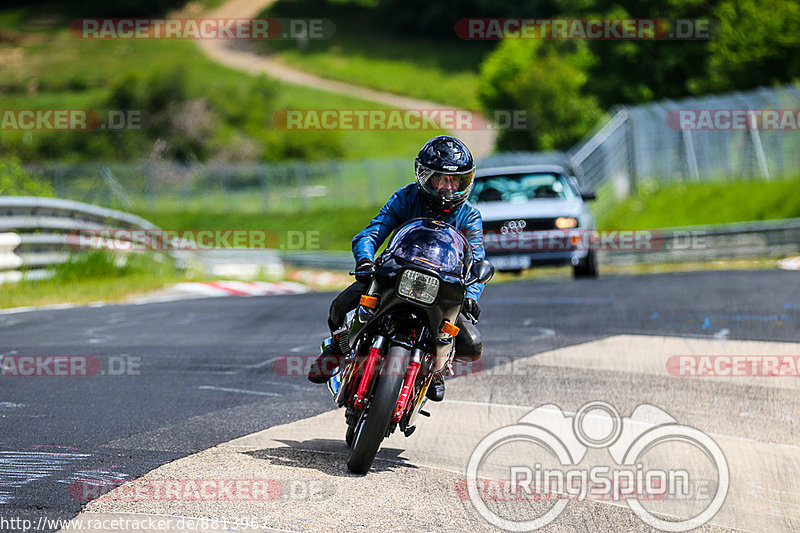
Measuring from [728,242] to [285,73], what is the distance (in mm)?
75252

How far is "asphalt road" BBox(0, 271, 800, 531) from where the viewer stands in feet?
17.6

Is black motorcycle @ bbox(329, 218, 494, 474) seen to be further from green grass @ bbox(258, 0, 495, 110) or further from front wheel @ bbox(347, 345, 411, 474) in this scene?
green grass @ bbox(258, 0, 495, 110)

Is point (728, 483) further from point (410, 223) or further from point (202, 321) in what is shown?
point (202, 321)

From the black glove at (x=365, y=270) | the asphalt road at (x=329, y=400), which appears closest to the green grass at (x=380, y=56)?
the asphalt road at (x=329, y=400)

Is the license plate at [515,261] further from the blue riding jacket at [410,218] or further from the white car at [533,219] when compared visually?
the blue riding jacket at [410,218]

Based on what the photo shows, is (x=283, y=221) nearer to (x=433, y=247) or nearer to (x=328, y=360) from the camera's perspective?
(x=328, y=360)

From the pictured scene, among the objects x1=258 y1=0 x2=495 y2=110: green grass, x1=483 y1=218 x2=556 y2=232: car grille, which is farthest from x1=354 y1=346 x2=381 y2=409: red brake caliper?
x1=258 y1=0 x2=495 y2=110: green grass

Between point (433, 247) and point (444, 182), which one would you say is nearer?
point (433, 247)

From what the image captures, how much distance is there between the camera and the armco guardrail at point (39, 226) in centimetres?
1495

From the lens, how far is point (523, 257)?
55.9ft

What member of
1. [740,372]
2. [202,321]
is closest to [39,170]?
[202,321]

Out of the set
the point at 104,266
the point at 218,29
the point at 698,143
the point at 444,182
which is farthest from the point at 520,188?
the point at 218,29

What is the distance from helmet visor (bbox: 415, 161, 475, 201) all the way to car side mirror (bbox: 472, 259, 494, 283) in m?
0.42

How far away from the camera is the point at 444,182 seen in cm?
598
